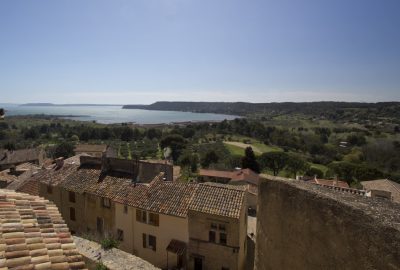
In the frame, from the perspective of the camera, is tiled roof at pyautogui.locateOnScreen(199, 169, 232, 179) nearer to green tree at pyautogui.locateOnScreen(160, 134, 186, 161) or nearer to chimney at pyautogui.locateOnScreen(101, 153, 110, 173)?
green tree at pyautogui.locateOnScreen(160, 134, 186, 161)

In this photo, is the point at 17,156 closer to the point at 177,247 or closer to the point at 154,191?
the point at 154,191

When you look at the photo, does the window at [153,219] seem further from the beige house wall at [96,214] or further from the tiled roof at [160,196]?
the beige house wall at [96,214]

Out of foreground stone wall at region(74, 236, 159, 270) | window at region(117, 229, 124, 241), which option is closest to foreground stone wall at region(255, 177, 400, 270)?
foreground stone wall at region(74, 236, 159, 270)

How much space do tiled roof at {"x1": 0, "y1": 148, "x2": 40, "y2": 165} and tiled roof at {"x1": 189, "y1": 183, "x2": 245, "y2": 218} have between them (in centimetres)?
6150

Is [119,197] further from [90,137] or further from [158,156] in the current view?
[90,137]

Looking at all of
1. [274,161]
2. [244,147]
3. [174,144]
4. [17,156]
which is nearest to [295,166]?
[274,161]

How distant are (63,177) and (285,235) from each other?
25.6 metres

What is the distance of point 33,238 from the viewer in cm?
576

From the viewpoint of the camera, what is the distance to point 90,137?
421 feet

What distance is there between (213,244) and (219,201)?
2.80 meters

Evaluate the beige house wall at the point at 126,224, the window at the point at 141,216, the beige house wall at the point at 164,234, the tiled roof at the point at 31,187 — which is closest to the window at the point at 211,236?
the beige house wall at the point at 164,234

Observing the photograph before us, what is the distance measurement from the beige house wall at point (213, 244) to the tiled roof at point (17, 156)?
61795mm

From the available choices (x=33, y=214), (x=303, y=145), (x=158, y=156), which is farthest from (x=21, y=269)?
(x=303, y=145)

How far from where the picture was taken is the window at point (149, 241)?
850 inches
